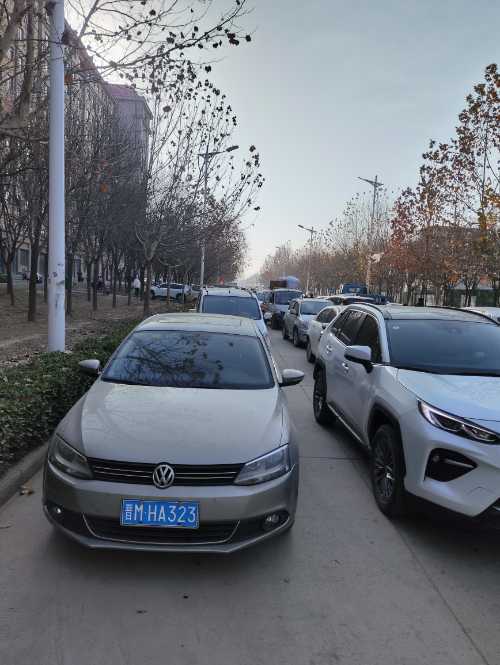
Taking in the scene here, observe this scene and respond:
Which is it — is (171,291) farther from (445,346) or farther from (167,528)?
(167,528)

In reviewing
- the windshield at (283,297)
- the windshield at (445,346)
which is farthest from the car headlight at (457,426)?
the windshield at (283,297)

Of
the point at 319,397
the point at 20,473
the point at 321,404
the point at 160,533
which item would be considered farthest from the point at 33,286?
the point at 160,533

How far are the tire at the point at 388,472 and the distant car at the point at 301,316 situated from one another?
37.3 ft

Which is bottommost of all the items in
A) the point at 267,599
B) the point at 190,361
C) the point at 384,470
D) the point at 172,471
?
the point at 267,599

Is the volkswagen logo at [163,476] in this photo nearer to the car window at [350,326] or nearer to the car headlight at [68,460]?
the car headlight at [68,460]

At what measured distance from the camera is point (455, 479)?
3.39m

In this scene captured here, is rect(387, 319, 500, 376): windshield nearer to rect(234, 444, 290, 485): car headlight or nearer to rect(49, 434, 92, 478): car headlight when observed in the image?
rect(234, 444, 290, 485): car headlight

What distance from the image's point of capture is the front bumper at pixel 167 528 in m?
2.94

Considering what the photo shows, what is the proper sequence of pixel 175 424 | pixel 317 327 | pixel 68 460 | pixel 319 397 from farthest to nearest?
pixel 317 327
pixel 319 397
pixel 175 424
pixel 68 460

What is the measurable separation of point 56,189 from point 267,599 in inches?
264

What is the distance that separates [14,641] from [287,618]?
1361 millimetres

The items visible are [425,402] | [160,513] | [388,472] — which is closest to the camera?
[160,513]

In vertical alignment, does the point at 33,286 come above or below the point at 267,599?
above

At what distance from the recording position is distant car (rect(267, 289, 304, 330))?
75.0 feet
